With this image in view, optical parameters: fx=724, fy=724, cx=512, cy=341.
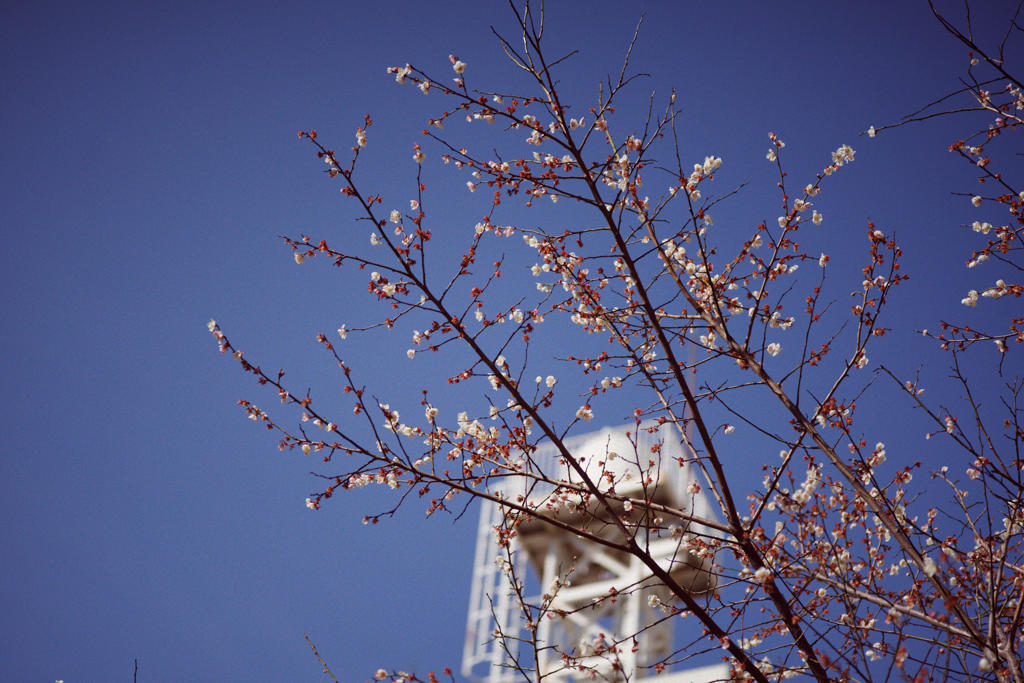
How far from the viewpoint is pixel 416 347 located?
4461 mm

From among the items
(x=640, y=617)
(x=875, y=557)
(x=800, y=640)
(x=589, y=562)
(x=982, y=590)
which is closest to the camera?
(x=800, y=640)

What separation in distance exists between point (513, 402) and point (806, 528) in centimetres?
268

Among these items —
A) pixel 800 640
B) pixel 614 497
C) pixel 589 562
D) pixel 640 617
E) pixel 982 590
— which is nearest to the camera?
pixel 800 640

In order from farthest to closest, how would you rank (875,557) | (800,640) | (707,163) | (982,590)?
(875,557), (707,163), (982,590), (800,640)

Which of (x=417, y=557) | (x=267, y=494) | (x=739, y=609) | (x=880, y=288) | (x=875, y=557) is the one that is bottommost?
(x=739, y=609)

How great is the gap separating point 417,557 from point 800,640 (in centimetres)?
3229

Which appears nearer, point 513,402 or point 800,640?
point 800,640

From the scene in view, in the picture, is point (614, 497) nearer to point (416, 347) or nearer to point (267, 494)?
point (416, 347)

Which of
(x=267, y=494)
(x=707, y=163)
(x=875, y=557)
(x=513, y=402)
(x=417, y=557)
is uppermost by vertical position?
(x=267, y=494)

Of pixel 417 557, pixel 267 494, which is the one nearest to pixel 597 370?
pixel 417 557

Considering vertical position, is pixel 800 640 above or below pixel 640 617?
below

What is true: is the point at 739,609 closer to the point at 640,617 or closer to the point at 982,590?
the point at 982,590

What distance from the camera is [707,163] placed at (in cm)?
460

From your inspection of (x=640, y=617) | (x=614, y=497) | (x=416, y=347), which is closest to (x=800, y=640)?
(x=614, y=497)
